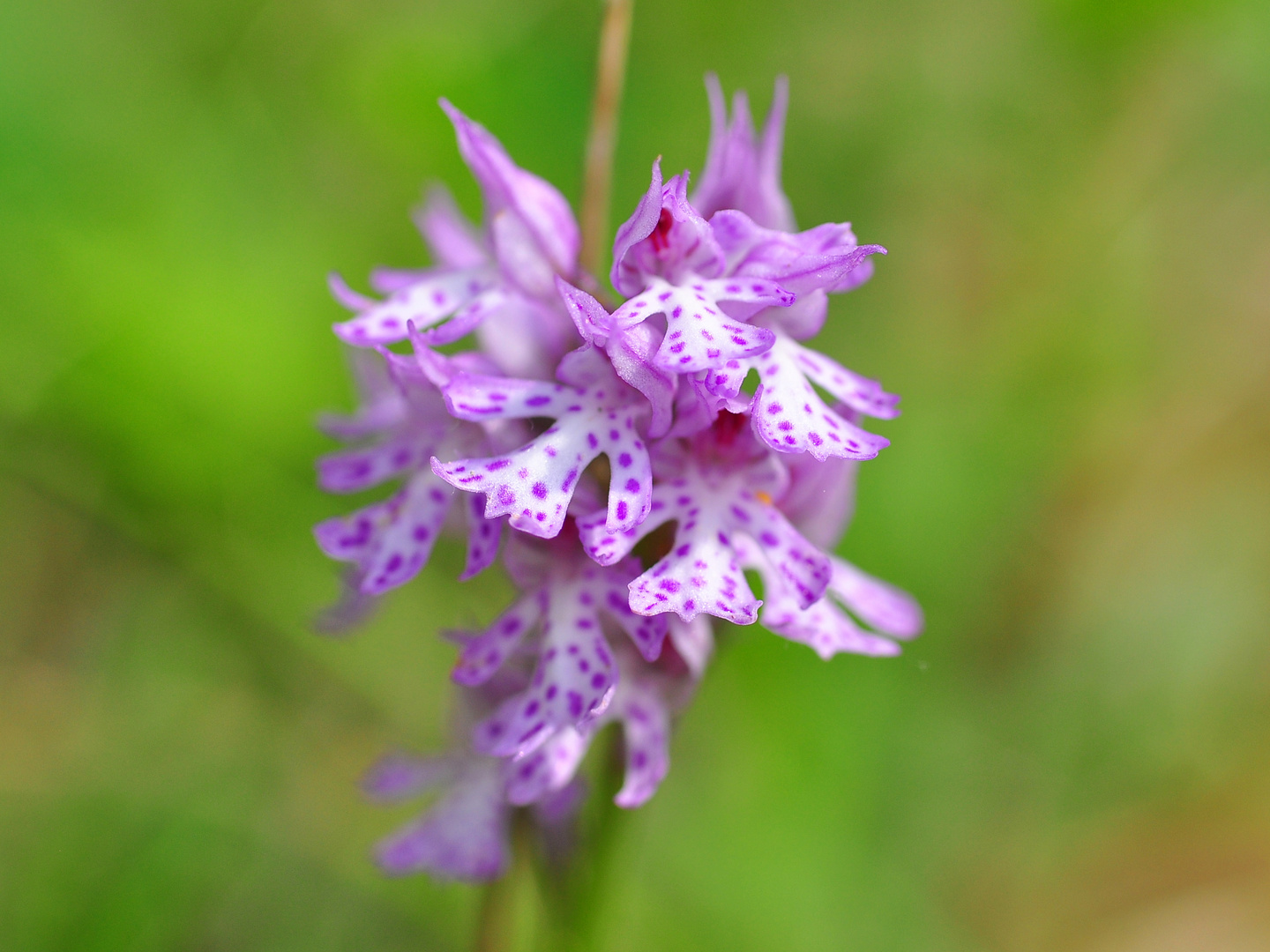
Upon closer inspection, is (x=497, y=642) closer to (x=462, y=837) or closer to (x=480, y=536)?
(x=480, y=536)

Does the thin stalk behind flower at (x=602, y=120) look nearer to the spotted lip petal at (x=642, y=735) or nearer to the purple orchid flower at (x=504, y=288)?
the purple orchid flower at (x=504, y=288)

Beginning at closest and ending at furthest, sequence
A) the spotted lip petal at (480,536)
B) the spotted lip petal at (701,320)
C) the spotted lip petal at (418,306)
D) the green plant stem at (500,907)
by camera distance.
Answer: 1. the spotted lip petal at (701,320)
2. the spotted lip petal at (480,536)
3. the spotted lip petal at (418,306)
4. the green plant stem at (500,907)

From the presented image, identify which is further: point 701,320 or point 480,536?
point 480,536

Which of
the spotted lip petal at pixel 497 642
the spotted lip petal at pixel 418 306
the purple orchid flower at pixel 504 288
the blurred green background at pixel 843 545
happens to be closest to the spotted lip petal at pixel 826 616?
the spotted lip petal at pixel 497 642

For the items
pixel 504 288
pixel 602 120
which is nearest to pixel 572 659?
pixel 504 288

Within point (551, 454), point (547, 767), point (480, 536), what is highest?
point (551, 454)

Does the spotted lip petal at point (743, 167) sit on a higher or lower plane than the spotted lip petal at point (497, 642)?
higher

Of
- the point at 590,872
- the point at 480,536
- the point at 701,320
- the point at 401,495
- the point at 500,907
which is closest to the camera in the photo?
the point at 701,320
